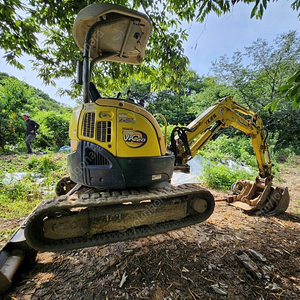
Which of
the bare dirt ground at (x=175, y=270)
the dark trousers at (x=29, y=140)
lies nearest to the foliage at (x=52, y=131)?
the dark trousers at (x=29, y=140)

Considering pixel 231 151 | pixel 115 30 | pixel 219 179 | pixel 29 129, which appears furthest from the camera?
pixel 231 151

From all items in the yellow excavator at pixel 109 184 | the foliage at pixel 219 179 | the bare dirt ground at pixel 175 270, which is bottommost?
the bare dirt ground at pixel 175 270

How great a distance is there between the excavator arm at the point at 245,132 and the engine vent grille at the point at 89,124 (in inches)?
59.2

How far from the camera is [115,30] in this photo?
224 centimetres

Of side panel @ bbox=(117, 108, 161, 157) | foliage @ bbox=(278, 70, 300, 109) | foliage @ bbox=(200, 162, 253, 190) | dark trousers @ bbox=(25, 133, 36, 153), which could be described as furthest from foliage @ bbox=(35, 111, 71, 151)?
foliage @ bbox=(278, 70, 300, 109)

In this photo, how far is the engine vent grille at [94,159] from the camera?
1.84 metres

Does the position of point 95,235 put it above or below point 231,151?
below

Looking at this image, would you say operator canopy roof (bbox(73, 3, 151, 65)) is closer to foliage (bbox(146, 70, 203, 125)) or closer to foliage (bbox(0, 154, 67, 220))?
foliage (bbox(0, 154, 67, 220))

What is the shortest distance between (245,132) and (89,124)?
3278 millimetres

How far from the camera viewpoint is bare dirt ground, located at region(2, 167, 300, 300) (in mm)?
1636

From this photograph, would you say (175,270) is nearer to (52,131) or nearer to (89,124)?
(89,124)

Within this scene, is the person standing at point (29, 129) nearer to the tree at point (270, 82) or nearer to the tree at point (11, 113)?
the tree at point (11, 113)

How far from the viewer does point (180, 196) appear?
2.08 meters

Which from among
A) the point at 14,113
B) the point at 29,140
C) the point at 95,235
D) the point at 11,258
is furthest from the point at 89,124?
the point at 14,113
